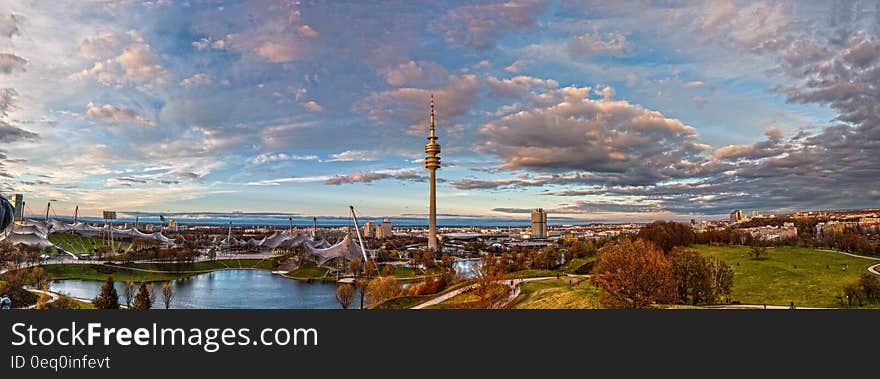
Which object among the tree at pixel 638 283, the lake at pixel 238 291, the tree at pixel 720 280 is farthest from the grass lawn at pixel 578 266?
the tree at pixel 638 283

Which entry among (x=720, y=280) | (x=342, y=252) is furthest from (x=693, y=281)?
(x=342, y=252)

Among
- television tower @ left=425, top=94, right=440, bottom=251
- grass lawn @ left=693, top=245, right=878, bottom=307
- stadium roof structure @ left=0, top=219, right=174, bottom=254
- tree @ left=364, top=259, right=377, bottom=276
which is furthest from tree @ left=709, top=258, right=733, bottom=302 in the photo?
stadium roof structure @ left=0, top=219, right=174, bottom=254

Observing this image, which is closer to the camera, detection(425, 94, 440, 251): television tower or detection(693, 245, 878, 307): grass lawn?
detection(693, 245, 878, 307): grass lawn

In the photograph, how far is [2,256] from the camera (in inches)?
2104

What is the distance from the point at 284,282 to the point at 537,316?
4822cm

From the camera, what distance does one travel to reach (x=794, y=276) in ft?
104

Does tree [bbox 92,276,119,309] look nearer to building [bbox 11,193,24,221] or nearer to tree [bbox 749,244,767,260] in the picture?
building [bbox 11,193,24,221]

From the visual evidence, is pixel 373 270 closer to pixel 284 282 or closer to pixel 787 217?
pixel 284 282

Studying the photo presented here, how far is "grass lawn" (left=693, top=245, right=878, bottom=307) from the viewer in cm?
2459

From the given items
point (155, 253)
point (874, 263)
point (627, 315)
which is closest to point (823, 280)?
point (874, 263)

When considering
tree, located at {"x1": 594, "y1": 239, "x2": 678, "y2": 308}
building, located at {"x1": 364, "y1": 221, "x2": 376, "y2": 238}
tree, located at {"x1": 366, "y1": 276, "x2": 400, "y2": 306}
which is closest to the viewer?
tree, located at {"x1": 594, "y1": 239, "x2": 678, "y2": 308}

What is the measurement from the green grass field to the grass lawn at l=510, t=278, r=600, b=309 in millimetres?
70403

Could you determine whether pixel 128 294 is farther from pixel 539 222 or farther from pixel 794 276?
pixel 539 222

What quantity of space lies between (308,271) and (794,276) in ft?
165
